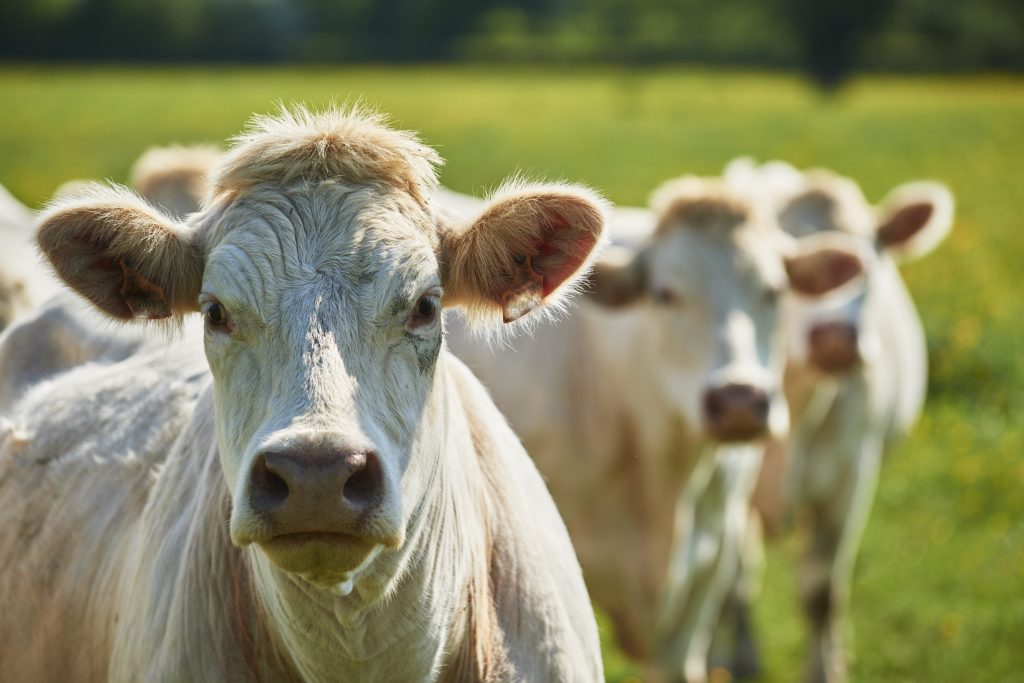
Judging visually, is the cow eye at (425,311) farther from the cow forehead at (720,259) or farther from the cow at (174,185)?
the cow at (174,185)

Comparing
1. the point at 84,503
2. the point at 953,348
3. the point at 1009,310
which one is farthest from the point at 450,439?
the point at 1009,310

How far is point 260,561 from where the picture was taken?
2904 mm

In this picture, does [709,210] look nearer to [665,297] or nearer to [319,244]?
[665,297]

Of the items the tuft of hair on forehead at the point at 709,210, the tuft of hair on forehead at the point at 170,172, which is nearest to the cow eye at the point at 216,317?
the tuft of hair on forehead at the point at 709,210

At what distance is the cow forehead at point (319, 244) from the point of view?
2.82 m

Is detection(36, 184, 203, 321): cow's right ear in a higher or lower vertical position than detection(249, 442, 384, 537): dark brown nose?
higher

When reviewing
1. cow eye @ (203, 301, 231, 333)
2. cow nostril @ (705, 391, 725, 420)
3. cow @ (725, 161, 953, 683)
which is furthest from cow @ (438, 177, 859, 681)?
cow eye @ (203, 301, 231, 333)

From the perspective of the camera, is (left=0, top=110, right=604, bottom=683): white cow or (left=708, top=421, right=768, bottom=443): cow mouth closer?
(left=0, top=110, right=604, bottom=683): white cow

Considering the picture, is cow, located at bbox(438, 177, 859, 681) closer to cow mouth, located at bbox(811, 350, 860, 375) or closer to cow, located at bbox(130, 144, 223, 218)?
cow mouth, located at bbox(811, 350, 860, 375)

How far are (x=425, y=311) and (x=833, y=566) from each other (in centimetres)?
459

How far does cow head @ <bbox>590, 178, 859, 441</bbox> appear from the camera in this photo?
17.7ft

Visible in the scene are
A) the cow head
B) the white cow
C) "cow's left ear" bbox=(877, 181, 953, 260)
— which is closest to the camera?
the white cow

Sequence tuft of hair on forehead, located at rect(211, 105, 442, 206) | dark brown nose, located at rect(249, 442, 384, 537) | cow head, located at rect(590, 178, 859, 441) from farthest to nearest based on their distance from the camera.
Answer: cow head, located at rect(590, 178, 859, 441)
tuft of hair on forehead, located at rect(211, 105, 442, 206)
dark brown nose, located at rect(249, 442, 384, 537)

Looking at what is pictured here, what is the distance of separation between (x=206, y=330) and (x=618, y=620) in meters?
3.58
